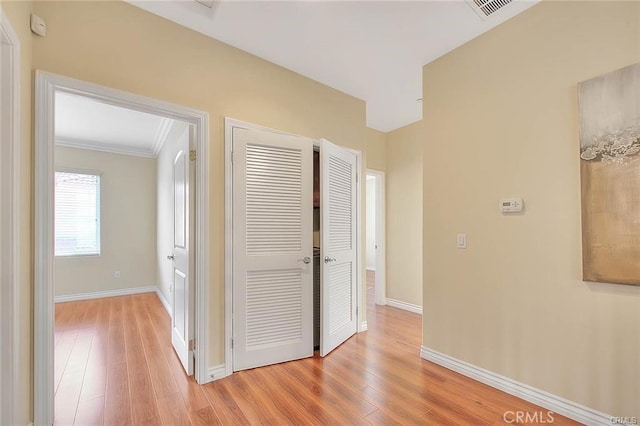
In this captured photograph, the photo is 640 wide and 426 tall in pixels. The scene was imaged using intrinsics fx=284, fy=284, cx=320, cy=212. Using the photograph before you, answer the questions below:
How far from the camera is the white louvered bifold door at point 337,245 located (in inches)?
105

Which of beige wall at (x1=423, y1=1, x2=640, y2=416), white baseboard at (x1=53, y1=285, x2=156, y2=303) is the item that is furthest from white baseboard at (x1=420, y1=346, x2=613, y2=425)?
white baseboard at (x1=53, y1=285, x2=156, y2=303)

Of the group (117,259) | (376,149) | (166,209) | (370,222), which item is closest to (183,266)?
(166,209)

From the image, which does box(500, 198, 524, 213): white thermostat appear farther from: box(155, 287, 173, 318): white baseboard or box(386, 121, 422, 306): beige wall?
box(155, 287, 173, 318): white baseboard

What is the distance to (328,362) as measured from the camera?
8.29ft

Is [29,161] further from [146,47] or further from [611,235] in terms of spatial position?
[611,235]

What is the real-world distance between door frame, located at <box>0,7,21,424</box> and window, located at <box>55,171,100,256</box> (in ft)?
13.9

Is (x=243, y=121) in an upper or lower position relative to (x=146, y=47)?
lower

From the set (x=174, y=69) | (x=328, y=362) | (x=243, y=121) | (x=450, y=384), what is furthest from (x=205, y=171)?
(x=450, y=384)

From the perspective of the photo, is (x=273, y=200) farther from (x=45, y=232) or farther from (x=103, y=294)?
(x=103, y=294)

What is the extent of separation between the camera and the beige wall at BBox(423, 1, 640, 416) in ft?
5.42

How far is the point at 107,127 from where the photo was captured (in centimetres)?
408

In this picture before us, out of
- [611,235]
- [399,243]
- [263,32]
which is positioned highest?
[263,32]

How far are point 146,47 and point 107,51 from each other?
25 centimetres

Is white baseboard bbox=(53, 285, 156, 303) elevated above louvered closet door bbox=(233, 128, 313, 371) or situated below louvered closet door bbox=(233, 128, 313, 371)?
below
